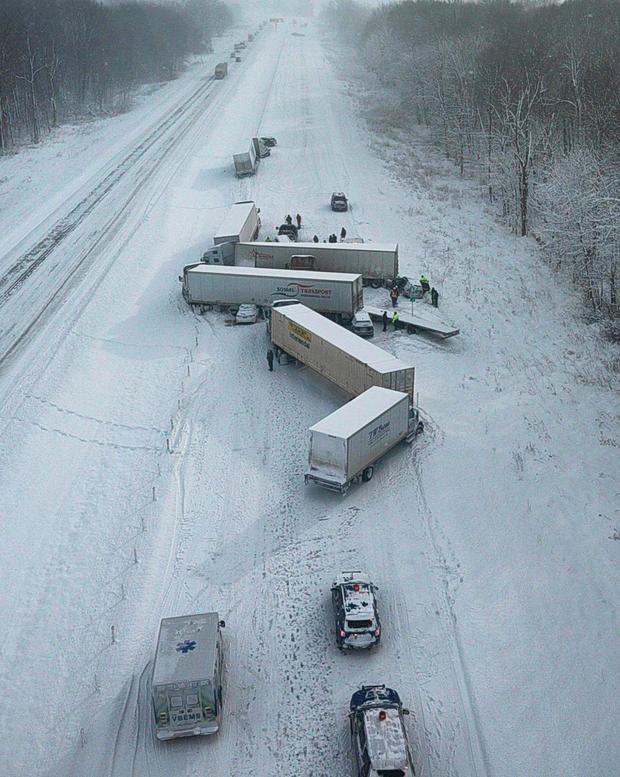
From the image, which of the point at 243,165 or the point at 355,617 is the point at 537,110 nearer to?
the point at 243,165

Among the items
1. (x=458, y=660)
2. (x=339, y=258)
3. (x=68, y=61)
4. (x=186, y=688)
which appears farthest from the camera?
(x=68, y=61)

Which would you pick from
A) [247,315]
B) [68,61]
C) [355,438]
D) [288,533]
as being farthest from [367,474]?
[68,61]

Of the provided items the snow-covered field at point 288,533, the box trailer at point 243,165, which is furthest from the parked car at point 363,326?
the box trailer at point 243,165

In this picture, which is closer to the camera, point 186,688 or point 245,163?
point 186,688

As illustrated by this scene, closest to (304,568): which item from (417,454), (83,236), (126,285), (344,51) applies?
(417,454)

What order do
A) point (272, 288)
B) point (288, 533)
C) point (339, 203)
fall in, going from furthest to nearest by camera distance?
point (339, 203)
point (272, 288)
point (288, 533)

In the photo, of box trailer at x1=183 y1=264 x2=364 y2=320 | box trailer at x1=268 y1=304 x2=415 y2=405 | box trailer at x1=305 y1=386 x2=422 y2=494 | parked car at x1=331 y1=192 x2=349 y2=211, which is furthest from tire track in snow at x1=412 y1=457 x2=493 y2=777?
parked car at x1=331 y1=192 x2=349 y2=211
